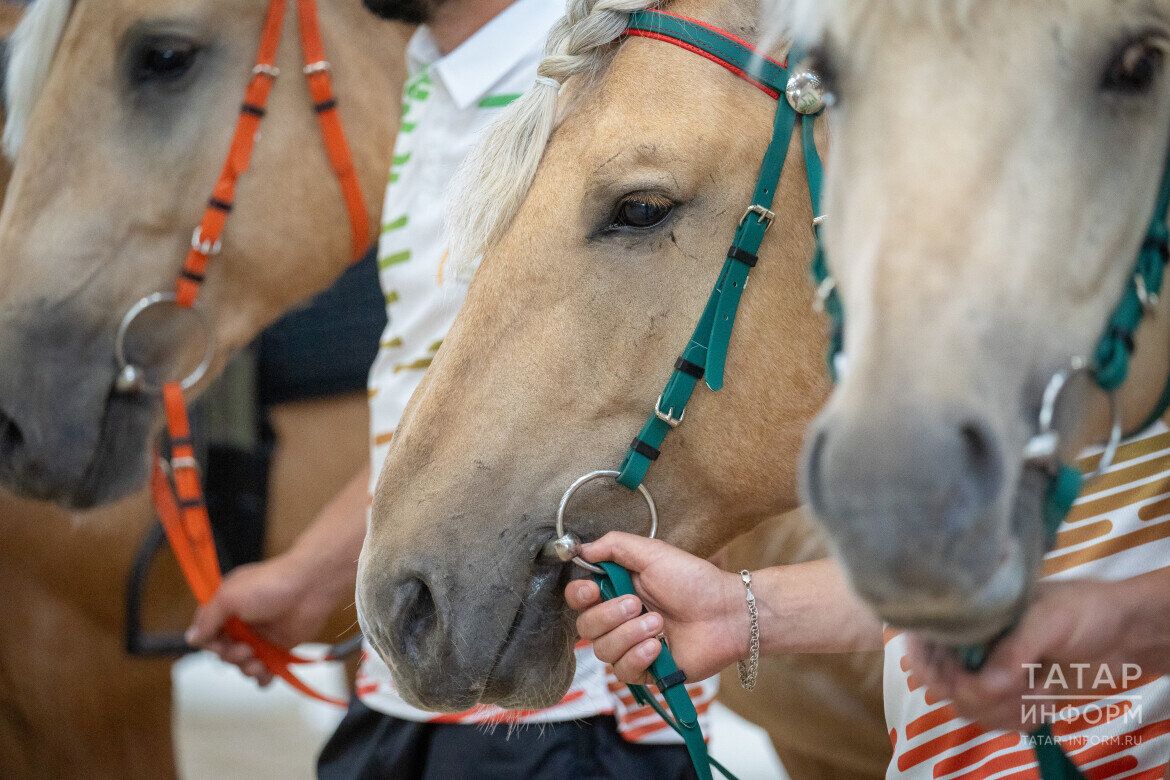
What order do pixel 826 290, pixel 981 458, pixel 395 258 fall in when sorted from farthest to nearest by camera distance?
pixel 395 258, pixel 826 290, pixel 981 458

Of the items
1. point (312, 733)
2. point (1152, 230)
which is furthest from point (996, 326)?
point (312, 733)

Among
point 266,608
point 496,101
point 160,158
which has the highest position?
point 496,101

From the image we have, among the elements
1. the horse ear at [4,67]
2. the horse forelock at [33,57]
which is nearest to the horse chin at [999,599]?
the horse forelock at [33,57]

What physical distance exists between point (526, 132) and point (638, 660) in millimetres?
582

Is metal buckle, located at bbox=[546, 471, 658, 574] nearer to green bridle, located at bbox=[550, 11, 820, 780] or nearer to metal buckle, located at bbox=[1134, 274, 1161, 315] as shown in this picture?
green bridle, located at bbox=[550, 11, 820, 780]

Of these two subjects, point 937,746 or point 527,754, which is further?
point 527,754

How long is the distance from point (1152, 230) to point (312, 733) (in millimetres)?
4479

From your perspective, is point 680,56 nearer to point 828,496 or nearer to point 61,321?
point 828,496

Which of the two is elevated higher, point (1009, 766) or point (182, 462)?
point (1009, 766)

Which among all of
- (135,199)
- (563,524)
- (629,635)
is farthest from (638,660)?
(135,199)

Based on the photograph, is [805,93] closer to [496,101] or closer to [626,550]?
[626,550]

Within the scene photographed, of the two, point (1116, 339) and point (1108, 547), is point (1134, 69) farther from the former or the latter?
point (1108, 547)

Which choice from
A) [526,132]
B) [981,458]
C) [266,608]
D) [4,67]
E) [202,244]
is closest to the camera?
[981,458]

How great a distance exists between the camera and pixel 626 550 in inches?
47.8
